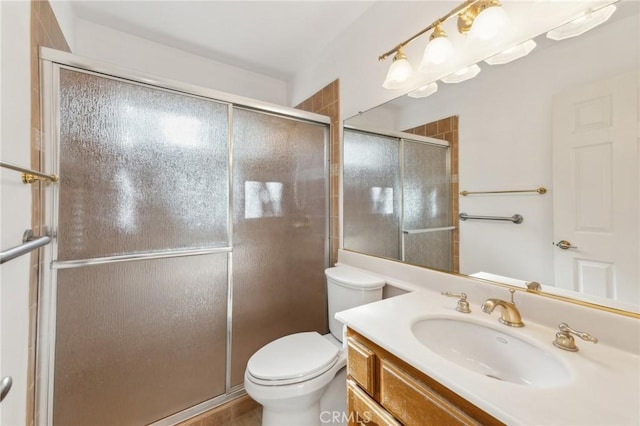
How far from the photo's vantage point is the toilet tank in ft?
4.33

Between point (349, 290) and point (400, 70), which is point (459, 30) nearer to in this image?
point (400, 70)

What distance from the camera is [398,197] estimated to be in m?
1.45

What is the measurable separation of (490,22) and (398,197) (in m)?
0.83

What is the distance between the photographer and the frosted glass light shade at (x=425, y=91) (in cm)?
117

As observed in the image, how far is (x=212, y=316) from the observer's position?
4.74 feet

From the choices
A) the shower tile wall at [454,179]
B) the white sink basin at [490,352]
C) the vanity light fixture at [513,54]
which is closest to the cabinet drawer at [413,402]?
the white sink basin at [490,352]

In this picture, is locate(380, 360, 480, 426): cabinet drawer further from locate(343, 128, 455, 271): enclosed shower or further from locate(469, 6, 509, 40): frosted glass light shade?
locate(469, 6, 509, 40): frosted glass light shade

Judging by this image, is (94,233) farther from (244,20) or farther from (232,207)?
(244,20)

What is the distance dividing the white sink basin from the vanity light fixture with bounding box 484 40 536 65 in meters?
0.97

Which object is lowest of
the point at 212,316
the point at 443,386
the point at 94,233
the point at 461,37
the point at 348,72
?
the point at 212,316

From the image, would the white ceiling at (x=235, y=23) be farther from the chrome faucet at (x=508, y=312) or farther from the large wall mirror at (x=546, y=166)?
the chrome faucet at (x=508, y=312)

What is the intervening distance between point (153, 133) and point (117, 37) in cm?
111

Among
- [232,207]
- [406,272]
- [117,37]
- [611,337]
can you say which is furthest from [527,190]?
[117,37]

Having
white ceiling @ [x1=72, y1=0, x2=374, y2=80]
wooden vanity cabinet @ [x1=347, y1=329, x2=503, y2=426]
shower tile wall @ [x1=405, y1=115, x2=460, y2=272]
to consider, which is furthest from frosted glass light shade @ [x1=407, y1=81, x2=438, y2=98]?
wooden vanity cabinet @ [x1=347, y1=329, x2=503, y2=426]
